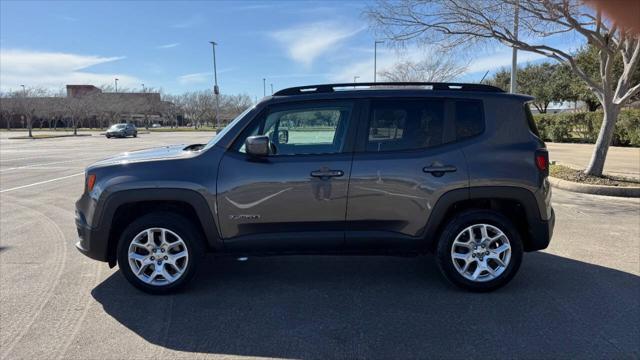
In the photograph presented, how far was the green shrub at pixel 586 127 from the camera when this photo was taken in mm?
19391

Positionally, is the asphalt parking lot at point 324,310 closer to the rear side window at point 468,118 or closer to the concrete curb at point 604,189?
the rear side window at point 468,118

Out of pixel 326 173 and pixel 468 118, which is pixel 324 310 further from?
pixel 468 118

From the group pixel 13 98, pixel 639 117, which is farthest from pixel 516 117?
pixel 13 98

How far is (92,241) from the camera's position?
404cm

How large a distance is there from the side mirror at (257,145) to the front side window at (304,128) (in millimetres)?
241

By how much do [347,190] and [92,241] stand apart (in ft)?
7.75

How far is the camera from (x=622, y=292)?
13.4 ft

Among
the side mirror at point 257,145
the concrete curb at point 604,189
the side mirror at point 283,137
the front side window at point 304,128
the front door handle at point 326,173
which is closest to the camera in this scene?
the side mirror at point 257,145

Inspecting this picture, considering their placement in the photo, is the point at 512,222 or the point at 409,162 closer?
the point at 409,162

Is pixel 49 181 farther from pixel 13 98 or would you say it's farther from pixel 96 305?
pixel 13 98

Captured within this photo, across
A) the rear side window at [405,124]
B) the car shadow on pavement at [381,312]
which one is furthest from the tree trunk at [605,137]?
the rear side window at [405,124]

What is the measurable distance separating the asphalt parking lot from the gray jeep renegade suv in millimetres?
372

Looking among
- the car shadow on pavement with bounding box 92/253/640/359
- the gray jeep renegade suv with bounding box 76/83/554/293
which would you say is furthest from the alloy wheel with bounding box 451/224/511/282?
the car shadow on pavement with bounding box 92/253/640/359

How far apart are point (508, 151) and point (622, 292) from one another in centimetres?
168
